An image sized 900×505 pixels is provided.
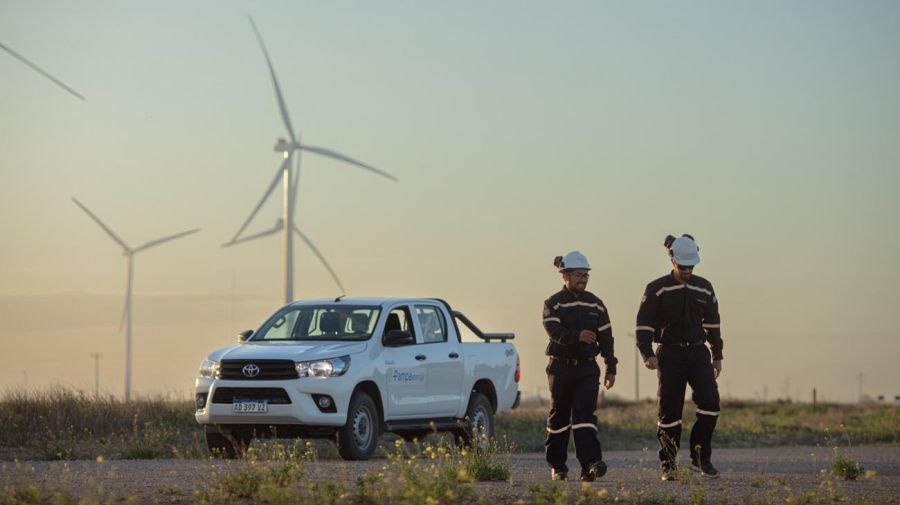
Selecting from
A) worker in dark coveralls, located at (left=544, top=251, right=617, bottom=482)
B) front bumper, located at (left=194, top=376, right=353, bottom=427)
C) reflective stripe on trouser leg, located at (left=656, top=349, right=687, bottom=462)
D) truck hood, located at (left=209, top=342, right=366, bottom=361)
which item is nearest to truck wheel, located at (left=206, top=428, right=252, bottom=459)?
front bumper, located at (left=194, top=376, right=353, bottom=427)

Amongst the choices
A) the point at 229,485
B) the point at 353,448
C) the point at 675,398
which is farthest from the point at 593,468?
the point at 353,448

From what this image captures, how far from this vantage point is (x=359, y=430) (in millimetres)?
19625

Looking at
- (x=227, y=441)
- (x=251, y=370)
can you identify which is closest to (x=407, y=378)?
(x=251, y=370)

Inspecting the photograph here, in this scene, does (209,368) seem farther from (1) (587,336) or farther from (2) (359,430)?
(1) (587,336)

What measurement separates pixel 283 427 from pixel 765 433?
18.4 metres

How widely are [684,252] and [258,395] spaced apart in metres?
5.90

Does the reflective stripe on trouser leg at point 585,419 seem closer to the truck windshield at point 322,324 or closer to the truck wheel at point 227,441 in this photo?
the truck windshield at point 322,324

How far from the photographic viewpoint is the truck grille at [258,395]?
754 inches

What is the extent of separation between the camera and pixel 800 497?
Result: 12.6 meters

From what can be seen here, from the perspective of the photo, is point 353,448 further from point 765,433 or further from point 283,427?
point 765,433

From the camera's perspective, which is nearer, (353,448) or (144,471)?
(144,471)

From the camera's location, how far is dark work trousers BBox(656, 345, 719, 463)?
15.6 m

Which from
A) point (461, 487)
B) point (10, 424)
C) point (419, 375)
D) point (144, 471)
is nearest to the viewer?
point (461, 487)

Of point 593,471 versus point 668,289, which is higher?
point 668,289
